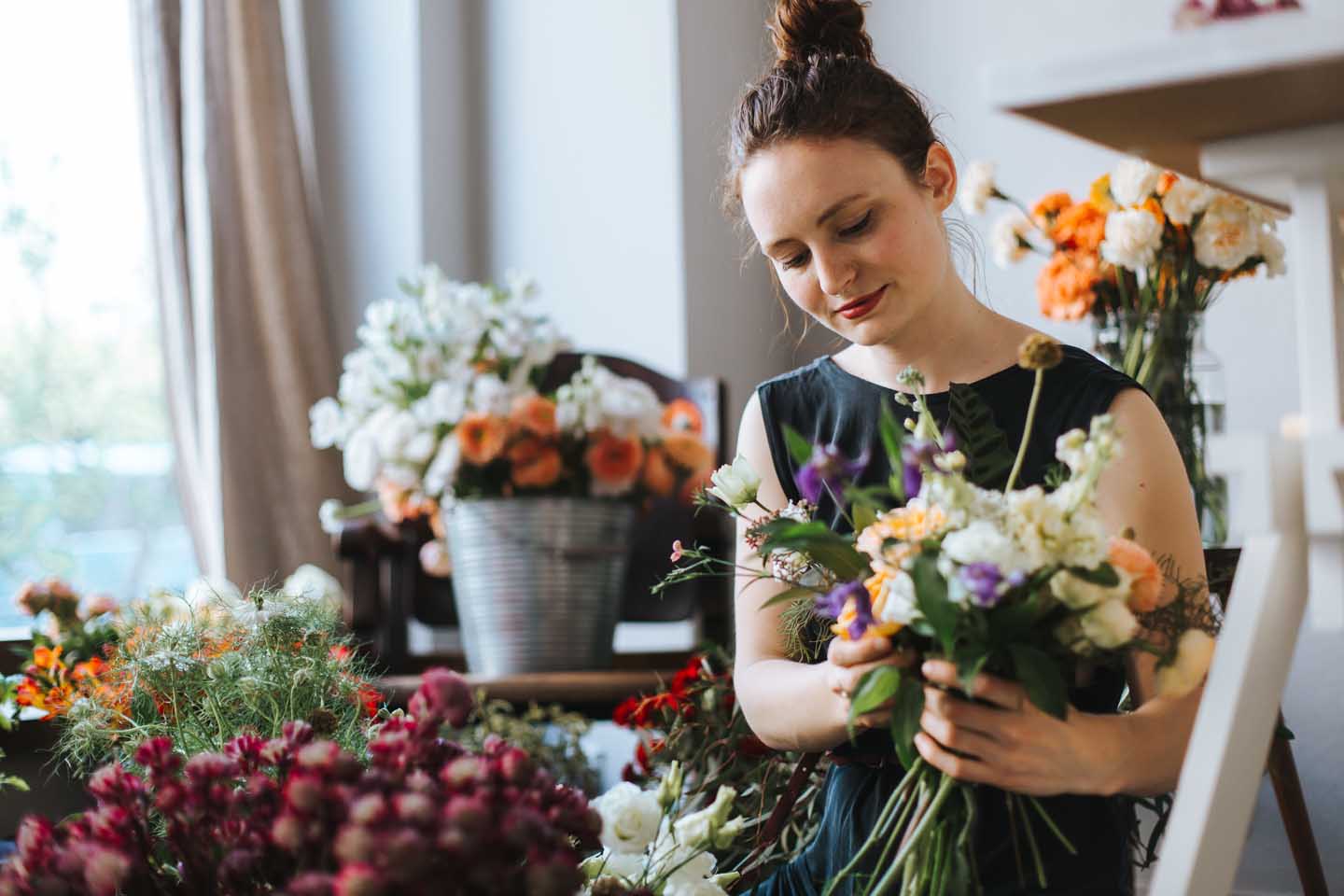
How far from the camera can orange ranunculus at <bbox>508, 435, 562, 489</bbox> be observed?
2094mm

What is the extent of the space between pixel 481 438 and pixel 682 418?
1.29 ft

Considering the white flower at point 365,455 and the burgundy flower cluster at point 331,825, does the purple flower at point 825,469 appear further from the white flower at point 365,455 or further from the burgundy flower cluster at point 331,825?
the white flower at point 365,455

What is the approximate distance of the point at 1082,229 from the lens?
186cm

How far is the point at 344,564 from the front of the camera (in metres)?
3.13

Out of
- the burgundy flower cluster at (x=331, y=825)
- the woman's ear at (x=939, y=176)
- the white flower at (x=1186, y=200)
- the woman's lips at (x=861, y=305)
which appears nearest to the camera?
the burgundy flower cluster at (x=331, y=825)

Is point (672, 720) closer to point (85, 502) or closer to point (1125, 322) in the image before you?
point (1125, 322)

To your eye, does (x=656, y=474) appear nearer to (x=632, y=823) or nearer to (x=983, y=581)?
(x=632, y=823)

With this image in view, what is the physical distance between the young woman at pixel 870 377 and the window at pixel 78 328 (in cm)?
183

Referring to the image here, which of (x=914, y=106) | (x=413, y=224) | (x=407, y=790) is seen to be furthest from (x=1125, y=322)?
(x=413, y=224)


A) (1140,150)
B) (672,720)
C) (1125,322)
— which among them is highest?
(1140,150)

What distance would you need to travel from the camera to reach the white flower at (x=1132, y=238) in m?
1.73

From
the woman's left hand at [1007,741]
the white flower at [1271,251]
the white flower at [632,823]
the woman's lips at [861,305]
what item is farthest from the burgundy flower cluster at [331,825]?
the white flower at [1271,251]

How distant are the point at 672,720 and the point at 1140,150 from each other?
1.03 meters

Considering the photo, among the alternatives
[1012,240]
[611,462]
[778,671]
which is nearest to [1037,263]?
[1012,240]
